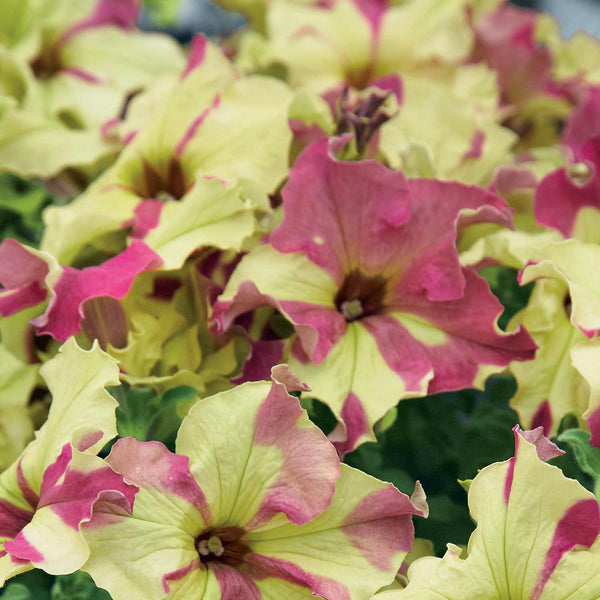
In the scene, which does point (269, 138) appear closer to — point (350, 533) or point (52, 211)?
point (52, 211)

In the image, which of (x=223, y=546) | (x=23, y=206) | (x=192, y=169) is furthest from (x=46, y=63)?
(x=223, y=546)

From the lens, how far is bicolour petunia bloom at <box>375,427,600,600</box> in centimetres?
36

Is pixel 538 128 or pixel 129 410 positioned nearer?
pixel 129 410

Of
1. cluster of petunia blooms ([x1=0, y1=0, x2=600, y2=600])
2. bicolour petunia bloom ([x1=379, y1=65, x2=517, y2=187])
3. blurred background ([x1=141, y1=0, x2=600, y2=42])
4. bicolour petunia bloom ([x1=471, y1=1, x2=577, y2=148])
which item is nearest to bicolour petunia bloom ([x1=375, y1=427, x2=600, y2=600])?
cluster of petunia blooms ([x1=0, y1=0, x2=600, y2=600])

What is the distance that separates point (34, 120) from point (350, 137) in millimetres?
260

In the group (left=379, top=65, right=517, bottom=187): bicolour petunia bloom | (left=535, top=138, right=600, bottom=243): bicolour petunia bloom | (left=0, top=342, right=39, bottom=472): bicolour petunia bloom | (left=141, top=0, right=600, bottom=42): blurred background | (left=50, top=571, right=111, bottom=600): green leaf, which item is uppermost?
(left=535, top=138, right=600, bottom=243): bicolour petunia bloom

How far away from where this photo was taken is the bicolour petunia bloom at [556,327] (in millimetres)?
434

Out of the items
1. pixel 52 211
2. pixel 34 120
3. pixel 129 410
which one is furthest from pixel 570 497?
pixel 34 120

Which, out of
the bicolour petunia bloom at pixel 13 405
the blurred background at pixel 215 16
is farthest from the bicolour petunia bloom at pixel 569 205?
the blurred background at pixel 215 16

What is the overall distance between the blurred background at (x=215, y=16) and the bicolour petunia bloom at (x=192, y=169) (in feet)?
3.55

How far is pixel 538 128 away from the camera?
31.8 inches

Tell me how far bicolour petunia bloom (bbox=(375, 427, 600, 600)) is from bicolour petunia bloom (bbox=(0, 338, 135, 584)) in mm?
138

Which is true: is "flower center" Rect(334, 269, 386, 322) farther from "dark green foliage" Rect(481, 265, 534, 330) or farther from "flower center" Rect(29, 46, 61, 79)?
"flower center" Rect(29, 46, 61, 79)

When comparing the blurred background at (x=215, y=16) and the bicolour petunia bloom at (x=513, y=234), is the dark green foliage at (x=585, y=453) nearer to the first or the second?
the bicolour petunia bloom at (x=513, y=234)
